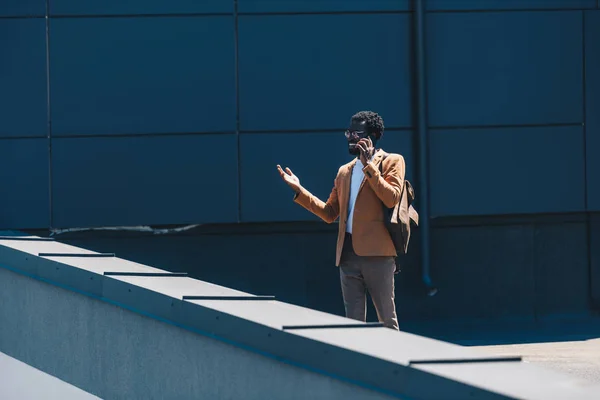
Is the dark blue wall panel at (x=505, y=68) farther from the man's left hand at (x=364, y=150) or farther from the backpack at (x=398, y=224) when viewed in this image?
the man's left hand at (x=364, y=150)

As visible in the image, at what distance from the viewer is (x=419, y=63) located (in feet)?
34.7

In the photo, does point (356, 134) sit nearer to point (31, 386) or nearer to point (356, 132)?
point (356, 132)

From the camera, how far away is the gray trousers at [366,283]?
7070 millimetres

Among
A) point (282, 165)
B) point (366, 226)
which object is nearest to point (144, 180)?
point (282, 165)

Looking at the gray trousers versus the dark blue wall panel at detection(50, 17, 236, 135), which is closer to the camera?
the gray trousers

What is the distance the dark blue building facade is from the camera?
10.4m

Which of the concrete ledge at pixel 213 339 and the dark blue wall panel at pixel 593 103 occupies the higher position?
the dark blue wall panel at pixel 593 103

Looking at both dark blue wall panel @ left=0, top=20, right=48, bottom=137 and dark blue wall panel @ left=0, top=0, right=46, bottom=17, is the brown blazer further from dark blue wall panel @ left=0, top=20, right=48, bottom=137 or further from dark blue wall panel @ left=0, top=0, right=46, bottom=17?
dark blue wall panel @ left=0, top=0, right=46, bottom=17

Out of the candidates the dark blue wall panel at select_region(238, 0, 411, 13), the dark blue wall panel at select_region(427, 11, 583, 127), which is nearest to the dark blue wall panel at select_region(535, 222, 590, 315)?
the dark blue wall panel at select_region(427, 11, 583, 127)

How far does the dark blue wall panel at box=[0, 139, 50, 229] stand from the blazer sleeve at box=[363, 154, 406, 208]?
4.57m

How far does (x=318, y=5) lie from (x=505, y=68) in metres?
2.07

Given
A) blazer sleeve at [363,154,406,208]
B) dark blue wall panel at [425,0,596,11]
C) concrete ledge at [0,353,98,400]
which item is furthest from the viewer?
dark blue wall panel at [425,0,596,11]

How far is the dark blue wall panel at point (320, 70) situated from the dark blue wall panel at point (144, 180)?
0.55 m

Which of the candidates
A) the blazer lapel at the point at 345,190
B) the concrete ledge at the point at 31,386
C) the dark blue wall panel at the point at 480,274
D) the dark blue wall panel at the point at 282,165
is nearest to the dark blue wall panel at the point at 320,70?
the dark blue wall panel at the point at 282,165
